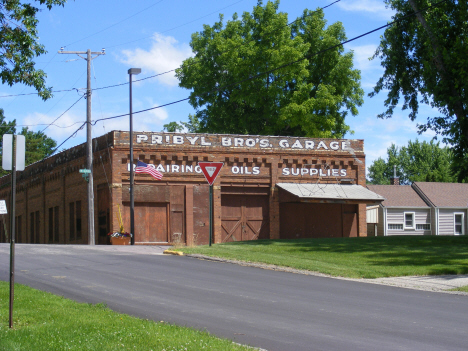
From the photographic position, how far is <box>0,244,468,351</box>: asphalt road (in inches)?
374

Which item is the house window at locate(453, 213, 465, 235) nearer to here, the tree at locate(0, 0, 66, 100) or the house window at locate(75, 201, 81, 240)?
the house window at locate(75, 201, 81, 240)

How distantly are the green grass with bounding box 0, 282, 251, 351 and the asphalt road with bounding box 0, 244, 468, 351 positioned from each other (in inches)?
29.7

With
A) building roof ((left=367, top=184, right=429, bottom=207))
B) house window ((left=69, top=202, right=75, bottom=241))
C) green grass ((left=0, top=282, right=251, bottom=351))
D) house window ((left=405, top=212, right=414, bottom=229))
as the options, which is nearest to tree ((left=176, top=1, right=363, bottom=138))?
building roof ((left=367, top=184, right=429, bottom=207))

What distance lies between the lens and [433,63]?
2708 centimetres

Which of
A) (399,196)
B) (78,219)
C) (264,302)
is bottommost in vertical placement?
(264,302)

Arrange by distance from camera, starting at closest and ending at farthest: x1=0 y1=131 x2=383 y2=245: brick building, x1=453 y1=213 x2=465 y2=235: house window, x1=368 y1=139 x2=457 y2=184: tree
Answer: x1=0 y1=131 x2=383 y2=245: brick building → x1=453 y1=213 x2=465 y2=235: house window → x1=368 y1=139 x2=457 y2=184: tree

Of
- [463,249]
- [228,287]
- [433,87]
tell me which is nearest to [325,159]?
[433,87]

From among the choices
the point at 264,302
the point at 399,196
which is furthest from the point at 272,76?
the point at 264,302

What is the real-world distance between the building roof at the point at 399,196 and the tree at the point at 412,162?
2244cm

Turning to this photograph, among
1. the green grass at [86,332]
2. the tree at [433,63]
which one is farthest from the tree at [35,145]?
the green grass at [86,332]

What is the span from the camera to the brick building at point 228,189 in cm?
3412

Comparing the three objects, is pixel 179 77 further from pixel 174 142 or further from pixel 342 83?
pixel 174 142

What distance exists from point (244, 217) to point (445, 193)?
22.5 meters

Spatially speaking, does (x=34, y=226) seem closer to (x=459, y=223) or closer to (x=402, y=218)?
(x=402, y=218)
